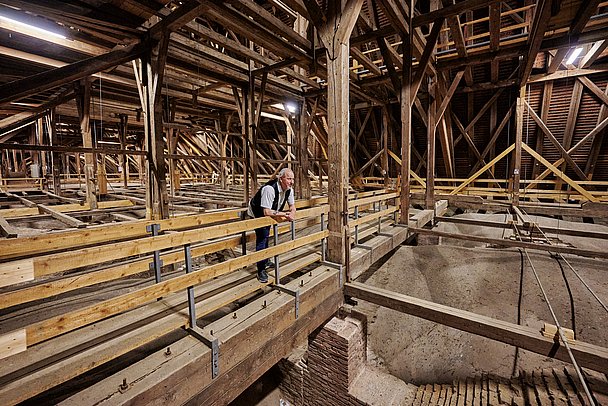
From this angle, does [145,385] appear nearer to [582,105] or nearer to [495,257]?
[495,257]

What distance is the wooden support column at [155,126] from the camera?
4.36 metres

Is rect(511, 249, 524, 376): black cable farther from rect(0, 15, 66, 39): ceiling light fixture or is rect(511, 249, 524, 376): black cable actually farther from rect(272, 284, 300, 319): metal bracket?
rect(0, 15, 66, 39): ceiling light fixture

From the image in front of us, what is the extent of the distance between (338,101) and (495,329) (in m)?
2.95

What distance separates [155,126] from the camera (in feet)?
14.9

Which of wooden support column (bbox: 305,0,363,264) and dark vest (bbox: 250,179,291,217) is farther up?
wooden support column (bbox: 305,0,363,264)

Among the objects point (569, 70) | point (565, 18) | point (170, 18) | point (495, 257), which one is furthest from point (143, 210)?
point (569, 70)

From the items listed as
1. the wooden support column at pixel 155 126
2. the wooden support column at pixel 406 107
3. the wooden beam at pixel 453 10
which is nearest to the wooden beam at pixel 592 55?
the wooden beam at pixel 453 10

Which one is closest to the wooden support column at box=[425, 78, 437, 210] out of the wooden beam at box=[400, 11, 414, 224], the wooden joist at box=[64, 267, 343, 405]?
the wooden beam at box=[400, 11, 414, 224]

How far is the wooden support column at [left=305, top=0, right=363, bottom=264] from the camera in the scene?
10.7 feet

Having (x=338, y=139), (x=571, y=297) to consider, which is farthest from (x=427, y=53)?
→ (x=571, y=297)

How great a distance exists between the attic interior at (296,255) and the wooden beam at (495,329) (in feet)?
0.06

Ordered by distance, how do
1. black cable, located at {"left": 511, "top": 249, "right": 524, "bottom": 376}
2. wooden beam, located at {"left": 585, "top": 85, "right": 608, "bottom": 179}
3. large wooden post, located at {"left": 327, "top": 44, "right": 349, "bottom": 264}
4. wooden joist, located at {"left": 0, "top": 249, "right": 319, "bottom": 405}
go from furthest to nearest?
wooden beam, located at {"left": 585, "top": 85, "right": 608, "bottom": 179} < black cable, located at {"left": 511, "top": 249, "right": 524, "bottom": 376} < large wooden post, located at {"left": 327, "top": 44, "right": 349, "bottom": 264} < wooden joist, located at {"left": 0, "top": 249, "right": 319, "bottom": 405}

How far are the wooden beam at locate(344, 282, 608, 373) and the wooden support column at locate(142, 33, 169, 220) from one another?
3553 millimetres

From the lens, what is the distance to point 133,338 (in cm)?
202
